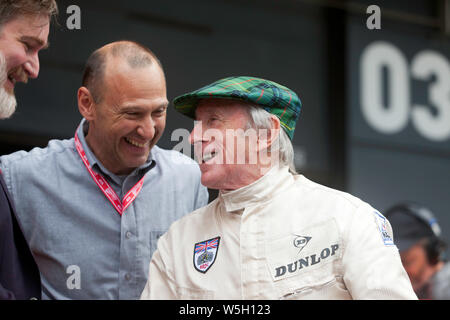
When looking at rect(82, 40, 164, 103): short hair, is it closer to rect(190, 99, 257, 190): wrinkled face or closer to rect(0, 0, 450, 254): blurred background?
rect(190, 99, 257, 190): wrinkled face

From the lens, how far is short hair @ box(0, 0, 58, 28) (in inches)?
67.0

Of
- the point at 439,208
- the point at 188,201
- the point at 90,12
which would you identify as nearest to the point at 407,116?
the point at 439,208

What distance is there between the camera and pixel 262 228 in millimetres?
1563

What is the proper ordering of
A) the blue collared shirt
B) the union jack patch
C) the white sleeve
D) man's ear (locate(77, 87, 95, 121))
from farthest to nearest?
man's ear (locate(77, 87, 95, 121)) → the blue collared shirt → the union jack patch → the white sleeve

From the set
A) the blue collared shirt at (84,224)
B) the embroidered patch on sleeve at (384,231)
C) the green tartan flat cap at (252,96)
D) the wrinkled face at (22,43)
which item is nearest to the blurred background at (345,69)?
the blue collared shirt at (84,224)

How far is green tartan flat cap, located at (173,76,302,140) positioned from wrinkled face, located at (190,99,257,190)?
4 centimetres

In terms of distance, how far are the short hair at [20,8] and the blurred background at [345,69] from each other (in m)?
1.77

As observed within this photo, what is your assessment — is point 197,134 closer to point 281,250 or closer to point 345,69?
point 281,250

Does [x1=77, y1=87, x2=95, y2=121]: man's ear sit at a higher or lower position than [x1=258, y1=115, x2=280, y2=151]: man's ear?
higher

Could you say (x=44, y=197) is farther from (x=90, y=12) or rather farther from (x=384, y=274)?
(x=90, y=12)

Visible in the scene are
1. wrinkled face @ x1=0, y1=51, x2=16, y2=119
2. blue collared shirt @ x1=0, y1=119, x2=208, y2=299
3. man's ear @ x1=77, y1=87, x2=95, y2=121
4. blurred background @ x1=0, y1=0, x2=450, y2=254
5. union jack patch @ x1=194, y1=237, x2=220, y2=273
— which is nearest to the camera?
union jack patch @ x1=194, y1=237, x2=220, y2=273

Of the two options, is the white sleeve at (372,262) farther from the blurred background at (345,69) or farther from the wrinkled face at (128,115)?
the blurred background at (345,69)

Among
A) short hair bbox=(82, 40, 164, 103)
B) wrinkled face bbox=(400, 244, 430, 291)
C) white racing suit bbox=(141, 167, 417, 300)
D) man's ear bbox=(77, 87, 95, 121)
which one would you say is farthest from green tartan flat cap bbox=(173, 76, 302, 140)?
wrinkled face bbox=(400, 244, 430, 291)
